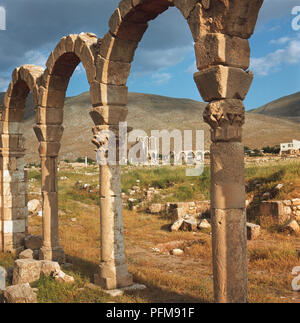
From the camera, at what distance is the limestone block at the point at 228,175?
441cm

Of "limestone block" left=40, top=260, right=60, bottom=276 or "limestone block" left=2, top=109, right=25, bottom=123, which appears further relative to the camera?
"limestone block" left=2, top=109, right=25, bottom=123

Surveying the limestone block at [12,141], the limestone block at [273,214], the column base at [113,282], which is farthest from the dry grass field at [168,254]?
the limestone block at [12,141]

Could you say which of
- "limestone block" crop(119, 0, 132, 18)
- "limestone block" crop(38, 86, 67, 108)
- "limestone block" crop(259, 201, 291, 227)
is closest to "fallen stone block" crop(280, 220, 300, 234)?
"limestone block" crop(259, 201, 291, 227)

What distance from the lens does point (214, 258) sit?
14.9 feet

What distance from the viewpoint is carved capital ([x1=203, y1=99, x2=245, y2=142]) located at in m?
4.34

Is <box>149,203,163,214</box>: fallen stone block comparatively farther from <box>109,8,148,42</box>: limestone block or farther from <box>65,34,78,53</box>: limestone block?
<box>109,8,148,42</box>: limestone block

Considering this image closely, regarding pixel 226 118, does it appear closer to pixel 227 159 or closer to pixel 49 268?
pixel 227 159

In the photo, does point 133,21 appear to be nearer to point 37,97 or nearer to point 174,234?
point 37,97

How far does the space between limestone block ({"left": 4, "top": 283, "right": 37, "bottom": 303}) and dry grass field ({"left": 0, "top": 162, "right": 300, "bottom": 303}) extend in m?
0.28

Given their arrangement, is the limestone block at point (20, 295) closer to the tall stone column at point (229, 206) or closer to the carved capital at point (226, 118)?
the tall stone column at point (229, 206)

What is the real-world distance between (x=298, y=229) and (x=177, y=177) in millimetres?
8947

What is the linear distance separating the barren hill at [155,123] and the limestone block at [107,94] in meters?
46.0

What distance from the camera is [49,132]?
8.81 meters
